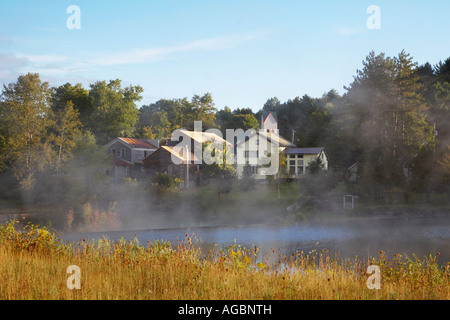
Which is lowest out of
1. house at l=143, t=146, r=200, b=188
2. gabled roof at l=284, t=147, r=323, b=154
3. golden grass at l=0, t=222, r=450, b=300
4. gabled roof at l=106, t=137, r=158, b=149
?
golden grass at l=0, t=222, r=450, b=300

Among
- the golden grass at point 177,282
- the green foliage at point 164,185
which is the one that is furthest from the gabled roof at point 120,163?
the golden grass at point 177,282

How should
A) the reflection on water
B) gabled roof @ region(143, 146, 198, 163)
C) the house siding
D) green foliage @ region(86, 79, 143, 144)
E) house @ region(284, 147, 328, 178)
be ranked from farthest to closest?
green foliage @ region(86, 79, 143, 144), the house siding, house @ region(284, 147, 328, 178), gabled roof @ region(143, 146, 198, 163), the reflection on water

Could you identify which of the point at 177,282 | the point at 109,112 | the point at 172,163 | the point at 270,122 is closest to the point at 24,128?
the point at 172,163

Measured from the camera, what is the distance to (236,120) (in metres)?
90.2

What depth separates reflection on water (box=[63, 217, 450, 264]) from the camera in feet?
91.8

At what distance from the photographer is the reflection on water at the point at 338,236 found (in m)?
28.0

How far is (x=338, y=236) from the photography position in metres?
32.9

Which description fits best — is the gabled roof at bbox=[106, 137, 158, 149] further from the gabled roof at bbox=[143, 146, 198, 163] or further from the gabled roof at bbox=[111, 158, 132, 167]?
the gabled roof at bbox=[143, 146, 198, 163]

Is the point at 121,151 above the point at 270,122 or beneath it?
beneath

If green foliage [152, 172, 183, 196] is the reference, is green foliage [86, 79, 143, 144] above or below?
above

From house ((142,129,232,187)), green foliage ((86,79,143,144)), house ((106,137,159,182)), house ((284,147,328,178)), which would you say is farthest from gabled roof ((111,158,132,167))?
house ((284,147,328,178))

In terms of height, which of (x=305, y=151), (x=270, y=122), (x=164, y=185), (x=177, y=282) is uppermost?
(x=270, y=122)

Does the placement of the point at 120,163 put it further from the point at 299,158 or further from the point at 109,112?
the point at 299,158
